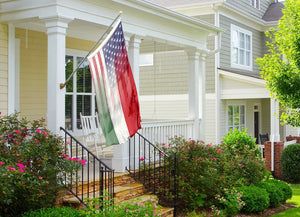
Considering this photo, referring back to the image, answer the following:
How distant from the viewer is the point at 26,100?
9.00m

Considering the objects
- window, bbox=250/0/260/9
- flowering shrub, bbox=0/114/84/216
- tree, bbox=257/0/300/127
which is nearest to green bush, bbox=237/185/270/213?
tree, bbox=257/0/300/127

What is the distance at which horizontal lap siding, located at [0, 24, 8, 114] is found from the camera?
7.69 meters

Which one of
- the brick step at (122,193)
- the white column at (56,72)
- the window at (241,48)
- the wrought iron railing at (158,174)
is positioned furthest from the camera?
the window at (241,48)

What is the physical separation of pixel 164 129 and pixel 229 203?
2650 mm

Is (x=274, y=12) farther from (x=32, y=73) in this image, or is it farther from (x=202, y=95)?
(x=32, y=73)

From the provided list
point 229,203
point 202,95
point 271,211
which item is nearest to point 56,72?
point 229,203

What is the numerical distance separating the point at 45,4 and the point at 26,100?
8.69ft

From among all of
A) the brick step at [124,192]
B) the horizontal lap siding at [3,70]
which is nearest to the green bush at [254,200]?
the brick step at [124,192]

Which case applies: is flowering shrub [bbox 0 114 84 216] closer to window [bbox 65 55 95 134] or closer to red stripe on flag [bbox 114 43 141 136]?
red stripe on flag [bbox 114 43 141 136]

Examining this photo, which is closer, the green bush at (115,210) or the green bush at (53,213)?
the green bush at (53,213)

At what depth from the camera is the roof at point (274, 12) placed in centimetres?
1996

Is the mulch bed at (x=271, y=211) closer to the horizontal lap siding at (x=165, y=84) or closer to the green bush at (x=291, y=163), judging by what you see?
the green bush at (x=291, y=163)

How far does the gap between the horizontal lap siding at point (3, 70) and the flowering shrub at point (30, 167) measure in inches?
49.9

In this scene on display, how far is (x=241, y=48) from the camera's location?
1784 cm
